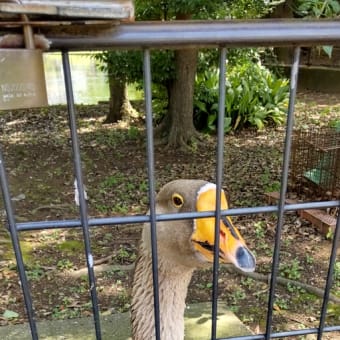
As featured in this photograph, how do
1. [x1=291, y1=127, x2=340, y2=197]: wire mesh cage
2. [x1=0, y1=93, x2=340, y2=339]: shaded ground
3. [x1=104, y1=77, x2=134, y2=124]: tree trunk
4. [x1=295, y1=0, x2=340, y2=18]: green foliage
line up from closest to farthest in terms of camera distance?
[x1=295, y1=0, x2=340, y2=18]: green foliage → [x1=0, y1=93, x2=340, y2=339]: shaded ground → [x1=291, y1=127, x2=340, y2=197]: wire mesh cage → [x1=104, y1=77, x2=134, y2=124]: tree trunk

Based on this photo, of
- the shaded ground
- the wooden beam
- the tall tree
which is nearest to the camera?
the wooden beam

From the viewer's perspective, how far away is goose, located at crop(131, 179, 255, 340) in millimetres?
1414

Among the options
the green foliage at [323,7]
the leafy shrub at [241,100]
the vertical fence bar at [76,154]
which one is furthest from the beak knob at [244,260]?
the leafy shrub at [241,100]

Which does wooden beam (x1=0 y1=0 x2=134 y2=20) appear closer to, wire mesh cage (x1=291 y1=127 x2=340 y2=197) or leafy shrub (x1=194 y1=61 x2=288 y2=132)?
wire mesh cage (x1=291 y1=127 x2=340 y2=197)

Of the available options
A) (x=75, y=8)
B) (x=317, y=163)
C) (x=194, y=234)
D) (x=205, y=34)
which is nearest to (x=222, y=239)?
(x=194, y=234)

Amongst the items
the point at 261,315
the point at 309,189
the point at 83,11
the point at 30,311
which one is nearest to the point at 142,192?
the point at 309,189

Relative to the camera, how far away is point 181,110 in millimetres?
8180

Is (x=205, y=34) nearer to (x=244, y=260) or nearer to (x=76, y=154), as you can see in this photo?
(x=76, y=154)

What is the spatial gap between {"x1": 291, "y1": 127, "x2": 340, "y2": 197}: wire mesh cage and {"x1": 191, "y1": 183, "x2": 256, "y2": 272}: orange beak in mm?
4041

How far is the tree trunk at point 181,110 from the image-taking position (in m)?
7.95

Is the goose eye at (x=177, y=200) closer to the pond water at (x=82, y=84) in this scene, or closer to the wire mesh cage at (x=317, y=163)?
the wire mesh cage at (x=317, y=163)

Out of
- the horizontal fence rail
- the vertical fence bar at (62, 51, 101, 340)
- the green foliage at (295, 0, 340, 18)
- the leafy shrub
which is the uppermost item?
the horizontal fence rail

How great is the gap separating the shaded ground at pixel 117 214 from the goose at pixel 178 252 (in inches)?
65.3

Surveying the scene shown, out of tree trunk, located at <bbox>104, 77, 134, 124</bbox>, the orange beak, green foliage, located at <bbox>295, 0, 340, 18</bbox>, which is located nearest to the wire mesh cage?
green foliage, located at <bbox>295, 0, 340, 18</bbox>
